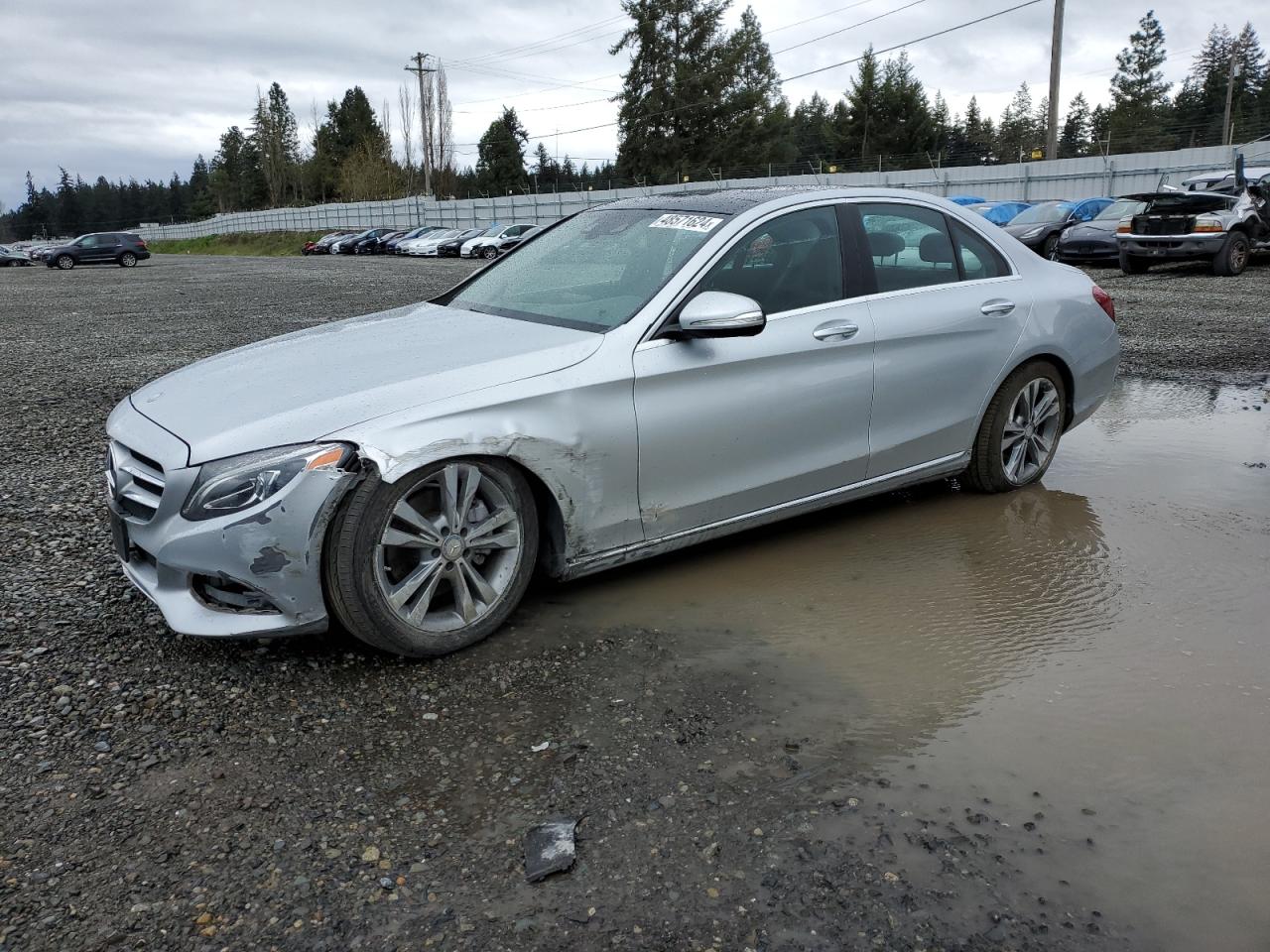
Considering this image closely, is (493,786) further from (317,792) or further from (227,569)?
(227,569)

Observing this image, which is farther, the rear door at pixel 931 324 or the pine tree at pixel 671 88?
the pine tree at pixel 671 88

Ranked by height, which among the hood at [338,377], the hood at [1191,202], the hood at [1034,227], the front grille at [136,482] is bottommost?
the front grille at [136,482]

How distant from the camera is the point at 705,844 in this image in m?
2.58

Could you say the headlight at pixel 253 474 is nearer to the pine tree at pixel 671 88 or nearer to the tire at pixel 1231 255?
the tire at pixel 1231 255

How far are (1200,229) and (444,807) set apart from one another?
695 inches

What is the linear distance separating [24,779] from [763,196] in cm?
341

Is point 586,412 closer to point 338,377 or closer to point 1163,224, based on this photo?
point 338,377

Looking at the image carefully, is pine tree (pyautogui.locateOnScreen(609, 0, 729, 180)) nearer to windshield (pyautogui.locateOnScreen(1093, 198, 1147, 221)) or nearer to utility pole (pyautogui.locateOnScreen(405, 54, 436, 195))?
utility pole (pyautogui.locateOnScreen(405, 54, 436, 195))

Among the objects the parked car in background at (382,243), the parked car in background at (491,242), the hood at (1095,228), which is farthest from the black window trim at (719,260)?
the parked car in background at (382,243)

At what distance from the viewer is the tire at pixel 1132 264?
17.8m

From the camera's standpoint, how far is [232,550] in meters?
3.22

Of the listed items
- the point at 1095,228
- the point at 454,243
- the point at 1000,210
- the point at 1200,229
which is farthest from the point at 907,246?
the point at 454,243

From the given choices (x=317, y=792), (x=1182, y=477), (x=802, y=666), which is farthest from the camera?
(x=1182, y=477)

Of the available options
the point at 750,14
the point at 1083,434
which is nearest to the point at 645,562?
the point at 1083,434
